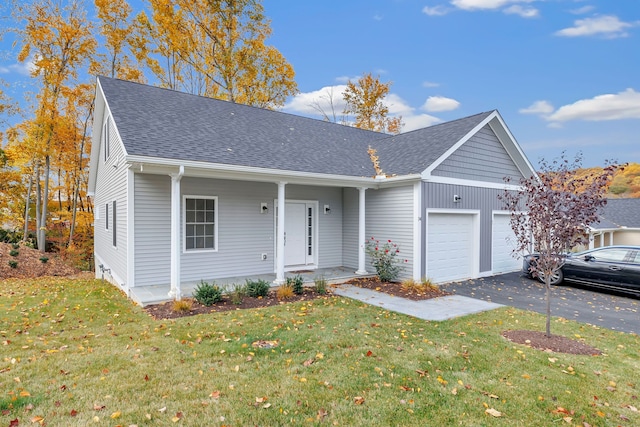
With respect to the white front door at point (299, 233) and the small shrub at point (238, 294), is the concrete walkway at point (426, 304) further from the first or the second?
the white front door at point (299, 233)

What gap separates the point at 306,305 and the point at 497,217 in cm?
774

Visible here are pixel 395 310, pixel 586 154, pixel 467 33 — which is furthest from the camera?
pixel 467 33

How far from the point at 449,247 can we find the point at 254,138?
6.50 meters

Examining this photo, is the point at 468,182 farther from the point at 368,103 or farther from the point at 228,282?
the point at 368,103

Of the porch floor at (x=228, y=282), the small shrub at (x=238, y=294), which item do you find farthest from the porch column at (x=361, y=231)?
the small shrub at (x=238, y=294)

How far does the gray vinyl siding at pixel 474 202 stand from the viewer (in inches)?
377

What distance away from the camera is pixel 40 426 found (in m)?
2.84

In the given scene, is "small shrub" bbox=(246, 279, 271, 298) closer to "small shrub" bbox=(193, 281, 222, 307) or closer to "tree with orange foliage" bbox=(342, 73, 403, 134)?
"small shrub" bbox=(193, 281, 222, 307)

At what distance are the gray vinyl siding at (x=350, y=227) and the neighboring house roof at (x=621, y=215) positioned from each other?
15.6 m

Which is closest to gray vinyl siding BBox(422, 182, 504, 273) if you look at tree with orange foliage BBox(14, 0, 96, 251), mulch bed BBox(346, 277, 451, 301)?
mulch bed BBox(346, 277, 451, 301)

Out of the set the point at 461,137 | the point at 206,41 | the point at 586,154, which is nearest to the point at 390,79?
the point at 206,41

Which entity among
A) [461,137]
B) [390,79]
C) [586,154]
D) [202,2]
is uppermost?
[202,2]

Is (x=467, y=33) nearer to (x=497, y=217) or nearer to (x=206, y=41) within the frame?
(x=497, y=217)

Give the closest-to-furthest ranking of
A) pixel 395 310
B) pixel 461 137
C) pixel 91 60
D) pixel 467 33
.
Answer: pixel 395 310 → pixel 461 137 → pixel 467 33 → pixel 91 60
